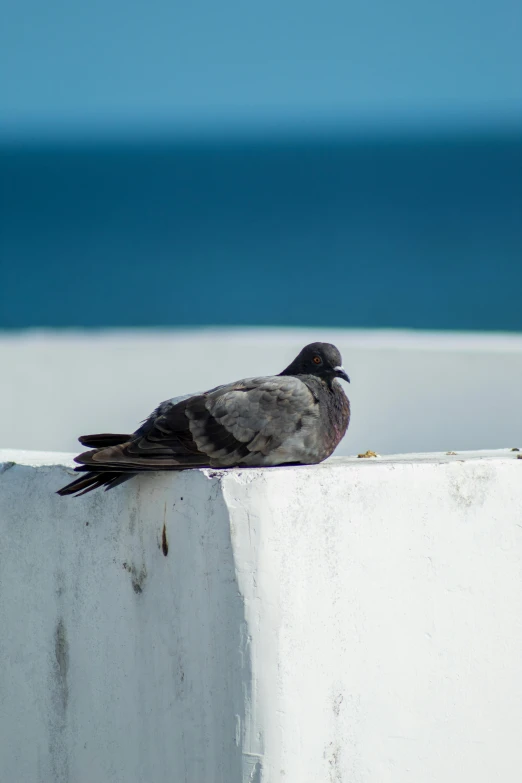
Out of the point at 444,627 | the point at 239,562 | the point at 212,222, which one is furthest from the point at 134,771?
the point at 212,222

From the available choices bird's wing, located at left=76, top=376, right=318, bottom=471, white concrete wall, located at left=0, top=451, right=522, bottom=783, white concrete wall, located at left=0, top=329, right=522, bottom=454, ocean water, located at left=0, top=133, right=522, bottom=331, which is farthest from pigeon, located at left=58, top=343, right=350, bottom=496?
ocean water, located at left=0, top=133, right=522, bottom=331

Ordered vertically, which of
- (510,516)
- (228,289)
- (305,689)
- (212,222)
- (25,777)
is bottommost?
(25,777)

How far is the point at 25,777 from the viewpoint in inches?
138

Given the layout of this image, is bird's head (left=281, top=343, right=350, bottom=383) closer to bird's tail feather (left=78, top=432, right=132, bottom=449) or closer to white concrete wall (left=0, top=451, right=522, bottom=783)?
white concrete wall (left=0, top=451, right=522, bottom=783)

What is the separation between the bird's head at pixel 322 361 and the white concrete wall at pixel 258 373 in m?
3.48

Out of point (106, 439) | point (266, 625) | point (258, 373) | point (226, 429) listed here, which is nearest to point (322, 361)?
point (226, 429)

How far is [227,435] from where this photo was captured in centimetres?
336

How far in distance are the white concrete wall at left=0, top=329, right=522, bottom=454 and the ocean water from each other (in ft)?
53.3

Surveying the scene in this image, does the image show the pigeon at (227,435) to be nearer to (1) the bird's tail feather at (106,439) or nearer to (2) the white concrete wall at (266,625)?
(1) the bird's tail feather at (106,439)

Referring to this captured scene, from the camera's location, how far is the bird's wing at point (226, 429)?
10.4 ft

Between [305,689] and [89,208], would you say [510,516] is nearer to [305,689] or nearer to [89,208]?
[305,689]

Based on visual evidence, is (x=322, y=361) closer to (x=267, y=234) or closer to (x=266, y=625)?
(x=266, y=625)

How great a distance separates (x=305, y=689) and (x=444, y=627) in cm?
57

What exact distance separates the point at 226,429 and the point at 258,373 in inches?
171
